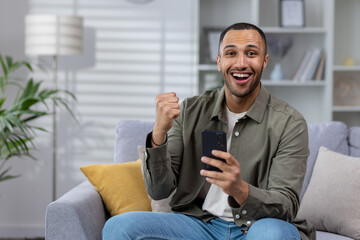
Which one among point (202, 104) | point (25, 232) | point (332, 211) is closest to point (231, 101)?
point (202, 104)

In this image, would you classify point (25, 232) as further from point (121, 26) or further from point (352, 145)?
point (352, 145)

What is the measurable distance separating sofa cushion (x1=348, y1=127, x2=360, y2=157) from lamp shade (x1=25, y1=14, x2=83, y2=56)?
5.82 ft

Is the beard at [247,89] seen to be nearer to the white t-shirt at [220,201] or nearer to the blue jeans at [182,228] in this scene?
the white t-shirt at [220,201]

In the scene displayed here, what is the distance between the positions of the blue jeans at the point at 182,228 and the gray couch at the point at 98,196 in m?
0.25

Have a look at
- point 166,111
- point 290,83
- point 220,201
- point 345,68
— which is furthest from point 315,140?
point 345,68

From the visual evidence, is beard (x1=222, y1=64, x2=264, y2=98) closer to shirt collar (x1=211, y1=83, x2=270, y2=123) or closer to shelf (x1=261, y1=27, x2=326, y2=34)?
Result: shirt collar (x1=211, y1=83, x2=270, y2=123)

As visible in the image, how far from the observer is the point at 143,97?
375 centimetres

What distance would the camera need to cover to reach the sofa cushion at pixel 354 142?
2.43 meters

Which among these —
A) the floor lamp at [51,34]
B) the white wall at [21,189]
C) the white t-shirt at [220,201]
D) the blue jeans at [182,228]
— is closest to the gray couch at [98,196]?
the blue jeans at [182,228]

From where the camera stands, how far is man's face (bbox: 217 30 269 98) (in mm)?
1802

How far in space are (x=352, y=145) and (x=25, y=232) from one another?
2.42 metres

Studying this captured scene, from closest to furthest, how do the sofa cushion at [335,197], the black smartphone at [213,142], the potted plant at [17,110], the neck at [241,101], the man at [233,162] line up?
the black smartphone at [213,142] → the man at [233,162] → the neck at [241,101] → the sofa cushion at [335,197] → the potted plant at [17,110]

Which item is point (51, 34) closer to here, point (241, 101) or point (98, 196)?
point (98, 196)

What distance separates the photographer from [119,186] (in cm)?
215
